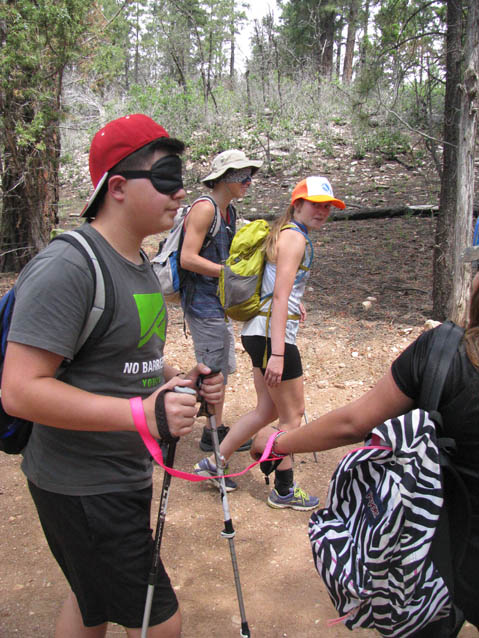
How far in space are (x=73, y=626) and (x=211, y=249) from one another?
2706 mm

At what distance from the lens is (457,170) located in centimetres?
607

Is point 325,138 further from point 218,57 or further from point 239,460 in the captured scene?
point 239,460

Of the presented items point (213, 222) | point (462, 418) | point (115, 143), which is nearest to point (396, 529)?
point (462, 418)

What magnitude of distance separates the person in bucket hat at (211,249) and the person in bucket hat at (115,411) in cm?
199

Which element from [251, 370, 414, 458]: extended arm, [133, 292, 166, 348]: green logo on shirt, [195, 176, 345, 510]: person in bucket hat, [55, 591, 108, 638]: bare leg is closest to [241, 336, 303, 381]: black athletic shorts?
[195, 176, 345, 510]: person in bucket hat

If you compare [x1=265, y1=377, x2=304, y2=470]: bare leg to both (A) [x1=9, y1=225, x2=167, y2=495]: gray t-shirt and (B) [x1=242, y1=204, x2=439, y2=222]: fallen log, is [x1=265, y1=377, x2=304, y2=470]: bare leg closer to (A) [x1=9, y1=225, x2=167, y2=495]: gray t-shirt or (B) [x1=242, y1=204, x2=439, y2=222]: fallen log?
(A) [x1=9, y1=225, x2=167, y2=495]: gray t-shirt

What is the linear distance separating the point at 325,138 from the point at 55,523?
1443 cm

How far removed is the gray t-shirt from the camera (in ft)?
5.08

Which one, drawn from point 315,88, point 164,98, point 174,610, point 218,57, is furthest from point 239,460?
point 218,57

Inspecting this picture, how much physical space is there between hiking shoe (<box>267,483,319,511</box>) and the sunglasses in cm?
260

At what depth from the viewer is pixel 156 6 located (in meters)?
25.7

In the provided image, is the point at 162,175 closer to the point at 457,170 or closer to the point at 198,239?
the point at 198,239

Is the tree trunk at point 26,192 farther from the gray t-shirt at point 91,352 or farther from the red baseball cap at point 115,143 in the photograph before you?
the gray t-shirt at point 91,352

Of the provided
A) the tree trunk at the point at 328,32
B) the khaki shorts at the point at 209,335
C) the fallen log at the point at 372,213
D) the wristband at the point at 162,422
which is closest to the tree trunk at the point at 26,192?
the fallen log at the point at 372,213
